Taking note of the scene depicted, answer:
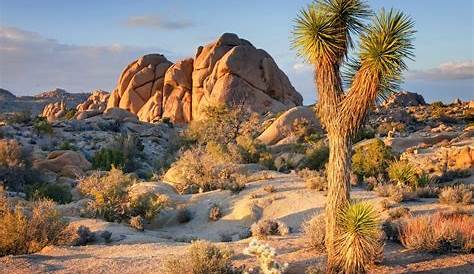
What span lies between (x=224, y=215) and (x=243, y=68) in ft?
126

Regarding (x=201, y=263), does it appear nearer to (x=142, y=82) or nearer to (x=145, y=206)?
(x=145, y=206)

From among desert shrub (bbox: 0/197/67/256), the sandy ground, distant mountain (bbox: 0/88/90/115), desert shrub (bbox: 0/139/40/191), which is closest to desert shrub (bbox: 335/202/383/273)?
the sandy ground

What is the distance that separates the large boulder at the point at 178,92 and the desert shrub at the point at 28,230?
46004mm

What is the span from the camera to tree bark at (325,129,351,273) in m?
9.70

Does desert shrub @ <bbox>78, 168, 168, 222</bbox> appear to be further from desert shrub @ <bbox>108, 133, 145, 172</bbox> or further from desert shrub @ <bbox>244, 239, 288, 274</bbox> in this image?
desert shrub @ <bbox>108, 133, 145, 172</bbox>

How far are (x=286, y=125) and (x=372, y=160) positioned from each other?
14024 millimetres

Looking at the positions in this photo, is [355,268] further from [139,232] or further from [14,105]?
[14,105]

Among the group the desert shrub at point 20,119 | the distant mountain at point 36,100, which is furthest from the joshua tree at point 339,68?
the distant mountain at point 36,100

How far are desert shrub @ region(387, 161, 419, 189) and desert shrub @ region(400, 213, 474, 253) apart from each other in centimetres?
690

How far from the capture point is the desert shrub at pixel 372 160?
21703 mm

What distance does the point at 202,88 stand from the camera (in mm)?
58031

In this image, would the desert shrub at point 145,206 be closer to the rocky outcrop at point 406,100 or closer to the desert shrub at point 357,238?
the desert shrub at point 357,238

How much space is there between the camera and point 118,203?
1800 cm

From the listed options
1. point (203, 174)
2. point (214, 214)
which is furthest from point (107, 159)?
point (214, 214)
